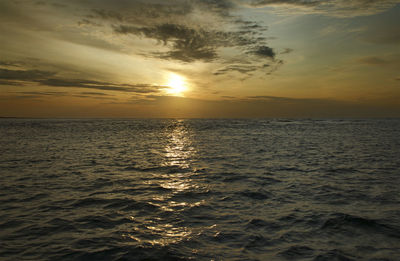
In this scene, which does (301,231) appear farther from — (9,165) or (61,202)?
(9,165)

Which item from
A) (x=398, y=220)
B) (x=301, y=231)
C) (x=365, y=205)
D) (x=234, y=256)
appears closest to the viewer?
(x=234, y=256)

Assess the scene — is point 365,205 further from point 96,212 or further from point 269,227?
point 96,212

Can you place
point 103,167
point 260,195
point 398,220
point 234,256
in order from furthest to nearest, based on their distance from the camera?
point 103,167, point 260,195, point 398,220, point 234,256

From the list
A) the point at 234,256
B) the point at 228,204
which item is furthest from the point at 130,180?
the point at 234,256

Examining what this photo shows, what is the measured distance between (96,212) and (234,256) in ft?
21.4

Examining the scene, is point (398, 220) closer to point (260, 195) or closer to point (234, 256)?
point (260, 195)

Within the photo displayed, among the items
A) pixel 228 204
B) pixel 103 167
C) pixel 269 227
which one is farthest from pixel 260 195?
pixel 103 167

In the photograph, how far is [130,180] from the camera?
54.2 feet

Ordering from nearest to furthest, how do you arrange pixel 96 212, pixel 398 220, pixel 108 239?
pixel 108 239, pixel 398 220, pixel 96 212

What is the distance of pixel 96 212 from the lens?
34.8 feet

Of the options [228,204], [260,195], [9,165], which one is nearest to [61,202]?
[228,204]

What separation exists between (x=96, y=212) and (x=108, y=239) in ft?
9.10

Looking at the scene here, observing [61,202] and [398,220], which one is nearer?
[398,220]

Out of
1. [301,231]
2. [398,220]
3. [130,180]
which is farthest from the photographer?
[130,180]
